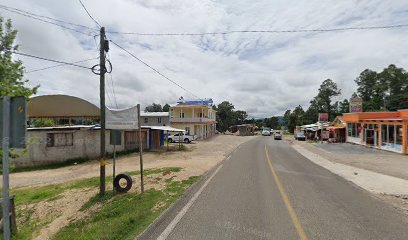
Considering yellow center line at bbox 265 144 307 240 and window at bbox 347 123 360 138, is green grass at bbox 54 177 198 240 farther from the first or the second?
window at bbox 347 123 360 138

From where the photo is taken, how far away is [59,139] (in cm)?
2366

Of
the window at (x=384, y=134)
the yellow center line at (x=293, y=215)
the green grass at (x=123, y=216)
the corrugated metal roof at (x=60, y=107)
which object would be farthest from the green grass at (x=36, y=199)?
the window at (x=384, y=134)

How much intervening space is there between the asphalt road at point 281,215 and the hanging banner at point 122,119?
133 inches

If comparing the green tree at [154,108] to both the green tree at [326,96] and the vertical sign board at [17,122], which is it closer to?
the green tree at [326,96]

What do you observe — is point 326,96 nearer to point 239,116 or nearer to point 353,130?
point 239,116

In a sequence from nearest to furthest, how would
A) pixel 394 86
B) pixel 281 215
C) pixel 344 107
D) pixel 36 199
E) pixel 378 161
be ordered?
pixel 281 215 < pixel 36 199 < pixel 378 161 < pixel 394 86 < pixel 344 107

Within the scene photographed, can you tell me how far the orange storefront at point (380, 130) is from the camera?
92.8 feet

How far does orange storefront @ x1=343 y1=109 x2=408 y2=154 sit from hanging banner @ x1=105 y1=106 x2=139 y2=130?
26.0 m

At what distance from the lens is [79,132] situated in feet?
80.7

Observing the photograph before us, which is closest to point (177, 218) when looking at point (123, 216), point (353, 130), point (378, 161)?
point (123, 216)

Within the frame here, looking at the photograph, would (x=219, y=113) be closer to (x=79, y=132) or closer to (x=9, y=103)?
(x=79, y=132)

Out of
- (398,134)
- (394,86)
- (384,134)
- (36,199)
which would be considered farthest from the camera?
(394,86)

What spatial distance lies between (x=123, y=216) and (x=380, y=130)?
32798 mm

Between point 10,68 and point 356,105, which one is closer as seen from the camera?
point 10,68
